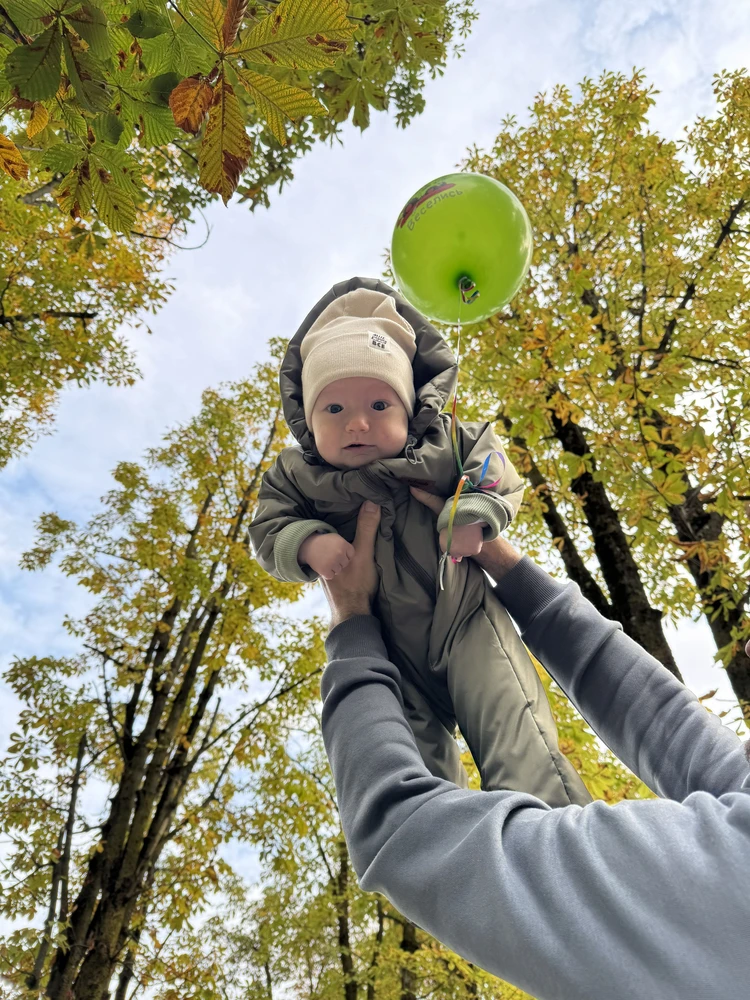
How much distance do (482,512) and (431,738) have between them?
2.24 feet

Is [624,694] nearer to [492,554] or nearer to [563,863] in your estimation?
[492,554]

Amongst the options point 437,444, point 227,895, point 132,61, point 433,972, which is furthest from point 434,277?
point 227,895

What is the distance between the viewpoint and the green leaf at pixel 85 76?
1116mm

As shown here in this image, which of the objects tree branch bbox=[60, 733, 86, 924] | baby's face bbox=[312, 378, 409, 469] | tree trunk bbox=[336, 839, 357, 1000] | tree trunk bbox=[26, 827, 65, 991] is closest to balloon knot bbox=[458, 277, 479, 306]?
baby's face bbox=[312, 378, 409, 469]

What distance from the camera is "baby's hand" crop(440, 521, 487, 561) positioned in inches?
67.6

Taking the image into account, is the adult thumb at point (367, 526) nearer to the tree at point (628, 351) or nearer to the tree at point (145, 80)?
the tree at point (145, 80)

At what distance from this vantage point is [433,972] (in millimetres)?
8078

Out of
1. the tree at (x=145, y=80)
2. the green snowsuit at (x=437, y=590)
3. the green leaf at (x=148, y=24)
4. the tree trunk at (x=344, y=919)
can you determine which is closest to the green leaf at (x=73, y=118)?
the tree at (x=145, y=80)

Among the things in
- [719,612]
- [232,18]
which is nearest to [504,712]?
[232,18]

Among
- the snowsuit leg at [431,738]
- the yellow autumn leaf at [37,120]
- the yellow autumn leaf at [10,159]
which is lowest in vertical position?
the snowsuit leg at [431,738]

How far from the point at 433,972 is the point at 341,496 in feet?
29.8

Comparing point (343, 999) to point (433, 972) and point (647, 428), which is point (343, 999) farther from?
point (647, 428)

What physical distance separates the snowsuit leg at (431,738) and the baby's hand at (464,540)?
1.43 feet

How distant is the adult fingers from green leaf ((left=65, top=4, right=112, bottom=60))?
1347 mm
